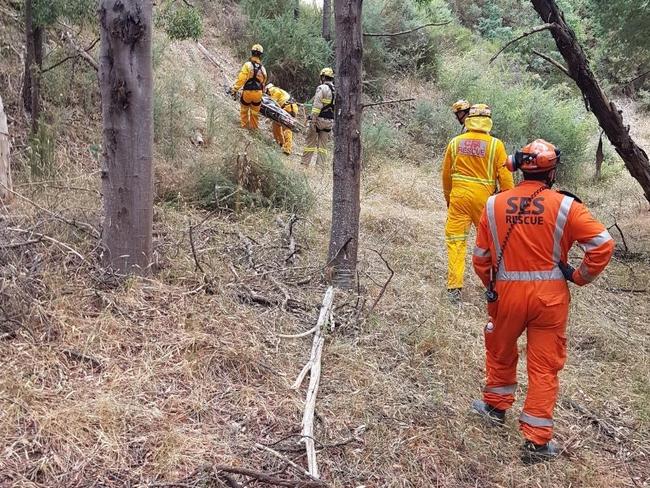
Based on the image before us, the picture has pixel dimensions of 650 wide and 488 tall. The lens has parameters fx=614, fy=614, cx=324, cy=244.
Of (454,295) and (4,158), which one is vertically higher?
(4,158)

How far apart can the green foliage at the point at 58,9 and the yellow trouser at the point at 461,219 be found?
438 centimetres

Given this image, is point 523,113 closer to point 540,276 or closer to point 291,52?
point 291,52

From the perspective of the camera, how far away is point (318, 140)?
36.1 ft

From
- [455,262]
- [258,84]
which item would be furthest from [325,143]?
[455,262]

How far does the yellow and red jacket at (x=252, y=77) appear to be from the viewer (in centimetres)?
1023

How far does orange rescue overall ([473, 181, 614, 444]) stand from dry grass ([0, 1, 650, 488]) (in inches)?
16.7

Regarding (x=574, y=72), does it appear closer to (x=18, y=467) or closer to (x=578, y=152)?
(x=18, y=467)

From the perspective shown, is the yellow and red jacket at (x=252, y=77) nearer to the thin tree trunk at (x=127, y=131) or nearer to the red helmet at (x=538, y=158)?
the thin tree trunk at (x=127, y=131)

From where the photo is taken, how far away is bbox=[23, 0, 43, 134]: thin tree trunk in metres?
6.56

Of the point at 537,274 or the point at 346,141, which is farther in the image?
the point at 346,141

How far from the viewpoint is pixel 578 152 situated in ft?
47.0

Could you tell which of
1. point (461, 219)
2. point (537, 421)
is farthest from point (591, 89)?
point (537, 421)

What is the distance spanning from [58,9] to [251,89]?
4086 millimetres

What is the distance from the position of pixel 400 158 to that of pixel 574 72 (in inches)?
246
